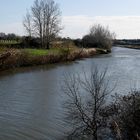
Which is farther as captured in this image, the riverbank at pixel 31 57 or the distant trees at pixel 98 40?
the distant trees at pixel 98 40

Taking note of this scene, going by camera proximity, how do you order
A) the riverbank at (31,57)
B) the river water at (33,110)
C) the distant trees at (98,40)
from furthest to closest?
the distant trees at (98,40) → the riverbank at (31,57) → the river water at (33,110)

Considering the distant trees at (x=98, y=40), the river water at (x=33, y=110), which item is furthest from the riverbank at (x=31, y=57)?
the distant trees at (x=98, y=40)

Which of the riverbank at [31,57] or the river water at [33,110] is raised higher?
the riverbank at [31,57]

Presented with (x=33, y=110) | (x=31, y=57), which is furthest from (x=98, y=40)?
(x=33, y=110)

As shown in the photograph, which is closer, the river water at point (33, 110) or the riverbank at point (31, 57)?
the river water at point (33, 110)

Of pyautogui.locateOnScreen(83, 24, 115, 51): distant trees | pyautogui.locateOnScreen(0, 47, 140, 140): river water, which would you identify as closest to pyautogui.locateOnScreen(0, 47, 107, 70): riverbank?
pyautogui.locateOnScreen(0, 47, 140, 140): river water

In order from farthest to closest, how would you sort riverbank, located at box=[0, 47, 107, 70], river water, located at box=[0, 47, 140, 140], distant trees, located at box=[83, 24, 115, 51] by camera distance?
distant trees, located at box=[83, 24, 115, 51] → riverbank, located at box=[0, 47, 107, 70] → river water, located at box=[0, 47, 140, 140]

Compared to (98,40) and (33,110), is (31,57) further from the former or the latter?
(98,40)

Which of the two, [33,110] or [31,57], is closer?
[33,110]

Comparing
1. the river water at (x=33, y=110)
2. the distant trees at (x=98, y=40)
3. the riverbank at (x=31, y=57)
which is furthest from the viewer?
the distant trees at (x=98, y=40)

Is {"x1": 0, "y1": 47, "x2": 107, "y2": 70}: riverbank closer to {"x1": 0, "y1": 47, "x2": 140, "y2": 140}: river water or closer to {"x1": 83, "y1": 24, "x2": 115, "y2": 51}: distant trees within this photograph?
{"x1": 0, "y1": 47, "x2": 140, "y2": 140}: river water

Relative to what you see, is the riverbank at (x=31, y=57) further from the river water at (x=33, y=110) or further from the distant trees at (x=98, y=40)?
the distant trees at (x=98, y=40)

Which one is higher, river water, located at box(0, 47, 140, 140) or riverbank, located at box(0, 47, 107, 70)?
riverbank, located at box(0, 47, 107, 70)

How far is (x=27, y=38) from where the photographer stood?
177 feet
